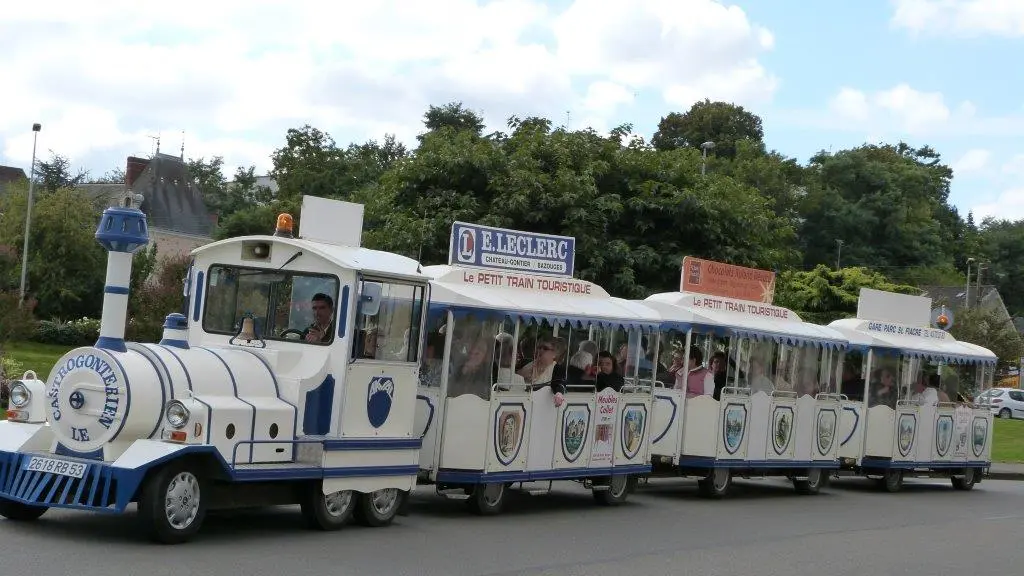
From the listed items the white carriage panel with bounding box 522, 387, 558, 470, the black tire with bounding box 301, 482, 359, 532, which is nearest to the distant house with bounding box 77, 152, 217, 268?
the white carriage panel with bounding box 522, 387, 558, 470

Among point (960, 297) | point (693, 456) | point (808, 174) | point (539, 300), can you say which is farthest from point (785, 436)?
point (808, 174)

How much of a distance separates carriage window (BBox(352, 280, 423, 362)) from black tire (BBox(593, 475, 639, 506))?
14.7 feet

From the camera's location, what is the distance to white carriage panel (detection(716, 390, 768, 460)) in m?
17.8

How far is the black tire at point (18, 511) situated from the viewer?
10430 millimetres

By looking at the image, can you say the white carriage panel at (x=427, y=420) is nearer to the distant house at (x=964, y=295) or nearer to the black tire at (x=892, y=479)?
the black tire at (x=892, y=479)

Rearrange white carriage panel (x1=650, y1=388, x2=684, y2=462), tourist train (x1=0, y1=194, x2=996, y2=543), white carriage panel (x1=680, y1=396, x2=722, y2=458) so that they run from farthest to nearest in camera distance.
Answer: white carriage panel (x1=680, y1=396, x2=722, y2=458) → white carriage panel (x1=650, y1=388, x2=684, y2=462) → tourist train (x1=0, y1=194, x2=996, y2=543)

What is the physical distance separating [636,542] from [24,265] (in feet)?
125

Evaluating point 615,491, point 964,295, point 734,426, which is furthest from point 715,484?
point 964,295

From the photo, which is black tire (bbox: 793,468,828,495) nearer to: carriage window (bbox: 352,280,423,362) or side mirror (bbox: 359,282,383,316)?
carriage window (bbox: 352,280,423,362)

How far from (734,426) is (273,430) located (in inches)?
347

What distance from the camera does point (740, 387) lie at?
1825 cm

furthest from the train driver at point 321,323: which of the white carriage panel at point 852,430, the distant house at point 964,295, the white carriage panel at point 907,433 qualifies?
the distant house at point 964,295

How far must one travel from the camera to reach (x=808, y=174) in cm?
8138

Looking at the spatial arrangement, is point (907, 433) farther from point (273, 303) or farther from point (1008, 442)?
point (1008, 442)
